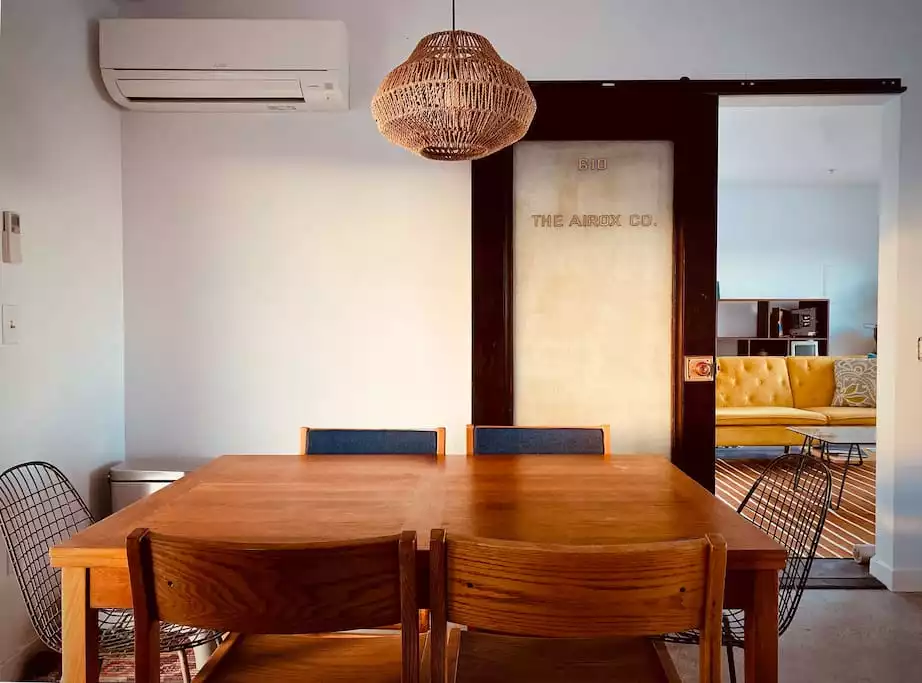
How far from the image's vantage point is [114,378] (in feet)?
10.2

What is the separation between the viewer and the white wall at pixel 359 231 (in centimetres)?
312

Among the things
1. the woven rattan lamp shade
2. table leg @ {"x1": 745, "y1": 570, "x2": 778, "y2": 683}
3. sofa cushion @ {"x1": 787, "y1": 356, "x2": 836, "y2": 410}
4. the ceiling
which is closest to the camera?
table leg @ {"x1": 745, "y1": 570, "x2": 778, "y2": 683}

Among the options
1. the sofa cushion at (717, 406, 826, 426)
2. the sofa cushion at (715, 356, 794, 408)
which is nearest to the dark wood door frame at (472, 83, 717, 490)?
the sofa cushion at (717, 406, 826, 426)

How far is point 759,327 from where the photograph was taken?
775cm

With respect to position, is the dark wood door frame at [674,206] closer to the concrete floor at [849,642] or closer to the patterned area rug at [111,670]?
the concrete floor at [849,642]

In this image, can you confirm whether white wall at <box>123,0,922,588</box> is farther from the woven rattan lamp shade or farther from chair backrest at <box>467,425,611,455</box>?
the woven rattan lamp shade

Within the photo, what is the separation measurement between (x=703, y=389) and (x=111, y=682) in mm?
2618

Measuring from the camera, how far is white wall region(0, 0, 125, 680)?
7.73 ft

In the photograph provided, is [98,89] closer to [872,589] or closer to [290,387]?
[290,387]

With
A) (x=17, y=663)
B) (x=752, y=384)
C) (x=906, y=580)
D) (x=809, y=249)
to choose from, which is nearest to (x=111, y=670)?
(x=17, y=663)

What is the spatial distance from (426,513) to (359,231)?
188 cm

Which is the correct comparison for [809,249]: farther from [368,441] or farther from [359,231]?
[368,441]

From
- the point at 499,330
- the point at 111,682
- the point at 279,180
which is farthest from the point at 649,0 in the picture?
the point at 111,682

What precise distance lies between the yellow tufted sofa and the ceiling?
1829 mm
